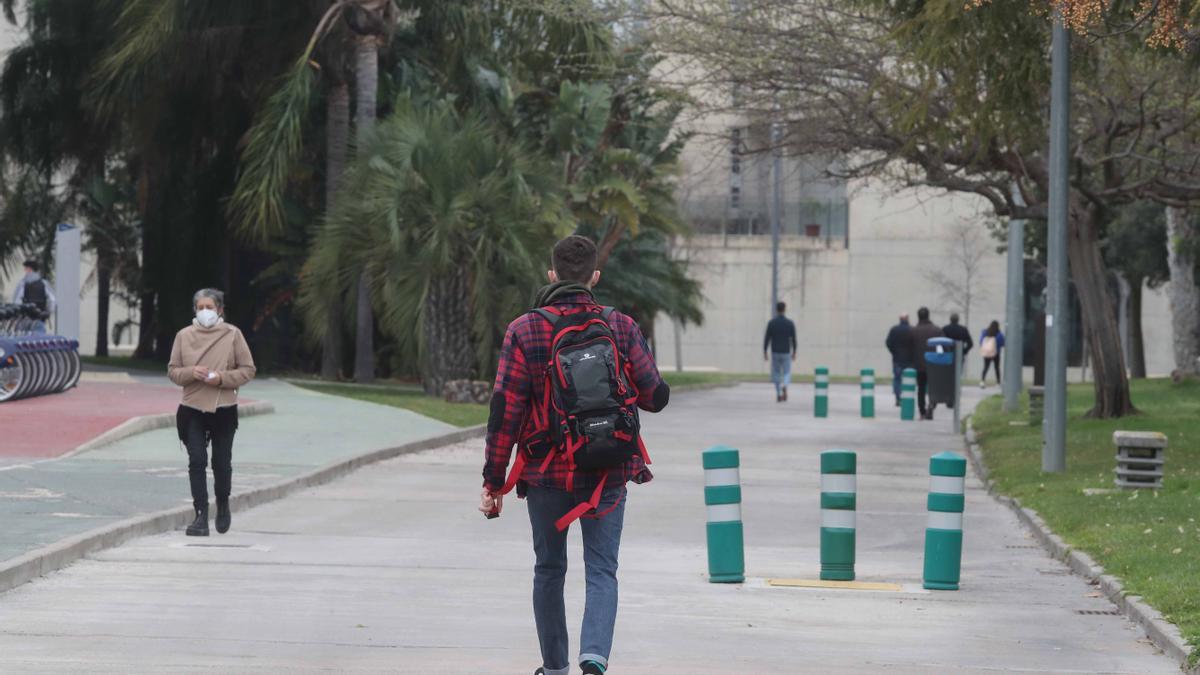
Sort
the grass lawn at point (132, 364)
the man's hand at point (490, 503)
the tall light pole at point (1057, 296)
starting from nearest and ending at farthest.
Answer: the man's hand at point (490, 503), the tall light pole at point (1057, 296), the grass lawn at point (132, 364)

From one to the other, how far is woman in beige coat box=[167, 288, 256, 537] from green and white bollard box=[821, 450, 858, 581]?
3.89 metres

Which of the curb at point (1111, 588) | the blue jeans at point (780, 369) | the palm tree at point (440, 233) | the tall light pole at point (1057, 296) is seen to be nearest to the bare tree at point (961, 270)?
the blue jeans at point (780, 369)

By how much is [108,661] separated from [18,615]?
1.40 meters

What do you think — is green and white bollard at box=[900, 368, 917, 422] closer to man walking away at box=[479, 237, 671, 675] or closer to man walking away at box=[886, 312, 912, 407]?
man walking away at box=[886, 312, 912, 407]

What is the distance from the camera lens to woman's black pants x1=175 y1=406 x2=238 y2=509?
12188mm

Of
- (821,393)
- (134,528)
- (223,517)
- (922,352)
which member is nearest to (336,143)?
(821,393)

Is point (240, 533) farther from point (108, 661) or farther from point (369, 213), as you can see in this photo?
point (369, 213)

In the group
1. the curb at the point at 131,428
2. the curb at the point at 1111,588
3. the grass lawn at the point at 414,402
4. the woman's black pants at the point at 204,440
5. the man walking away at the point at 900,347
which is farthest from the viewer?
the man walking away at the point at 900,347

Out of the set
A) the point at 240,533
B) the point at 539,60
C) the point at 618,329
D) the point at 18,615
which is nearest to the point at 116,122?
the point at 539,60

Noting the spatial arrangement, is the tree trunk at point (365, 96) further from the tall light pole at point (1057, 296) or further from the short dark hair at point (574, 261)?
the short dark hair at point (574, 261)

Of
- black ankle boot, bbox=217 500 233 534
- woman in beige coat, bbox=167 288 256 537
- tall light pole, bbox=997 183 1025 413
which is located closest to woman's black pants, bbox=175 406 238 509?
woman in beige coat, bbox=167 288 256 537

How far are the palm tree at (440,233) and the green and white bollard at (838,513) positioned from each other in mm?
17615

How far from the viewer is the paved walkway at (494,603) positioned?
8.09 meters

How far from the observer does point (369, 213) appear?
94.9 feet
